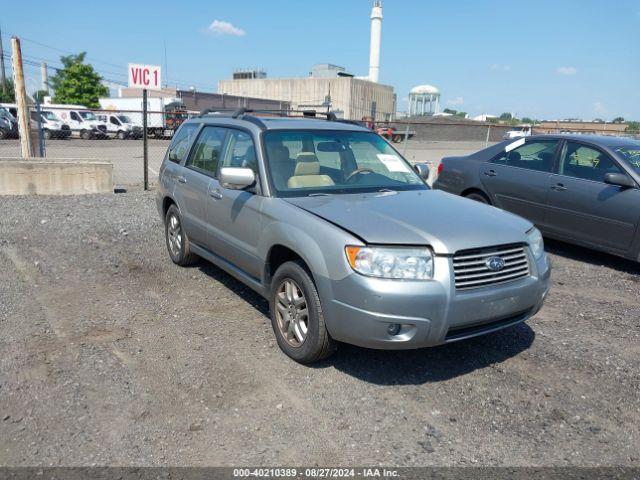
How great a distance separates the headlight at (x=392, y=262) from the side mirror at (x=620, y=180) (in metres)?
4.03

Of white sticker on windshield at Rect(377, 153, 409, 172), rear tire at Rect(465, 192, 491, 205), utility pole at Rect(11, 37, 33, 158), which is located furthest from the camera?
utility pole at Rect(11, 37, 33, 158)

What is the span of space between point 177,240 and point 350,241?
10.7 ft

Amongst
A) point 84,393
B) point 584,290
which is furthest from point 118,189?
point 584,290

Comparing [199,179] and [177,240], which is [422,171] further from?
[177,240]

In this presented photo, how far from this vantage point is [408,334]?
3.29m

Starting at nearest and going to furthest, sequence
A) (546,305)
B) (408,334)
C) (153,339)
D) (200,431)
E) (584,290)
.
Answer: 1. (200,431)
2. (408,334)
3. (153,339)
4. (546,305)
5. (584,290)

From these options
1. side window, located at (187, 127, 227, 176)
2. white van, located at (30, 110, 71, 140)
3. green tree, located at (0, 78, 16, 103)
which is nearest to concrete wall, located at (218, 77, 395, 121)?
green tree, located at (0, 78, 16, 103)

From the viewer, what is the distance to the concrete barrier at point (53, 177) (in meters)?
9.62

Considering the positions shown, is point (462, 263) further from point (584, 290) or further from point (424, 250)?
point (584, 290)

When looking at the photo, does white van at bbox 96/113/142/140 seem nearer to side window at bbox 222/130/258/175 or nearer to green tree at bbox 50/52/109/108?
green tree at bbox 50/52/109/108

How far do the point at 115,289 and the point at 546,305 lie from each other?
14.3ft

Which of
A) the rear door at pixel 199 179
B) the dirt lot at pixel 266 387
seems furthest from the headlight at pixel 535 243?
the rear door at pixel 199 179

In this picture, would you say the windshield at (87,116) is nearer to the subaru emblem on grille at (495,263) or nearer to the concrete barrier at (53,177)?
the concrete barrier at (53,177)

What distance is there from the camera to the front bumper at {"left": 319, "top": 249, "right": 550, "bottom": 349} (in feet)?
10.5
